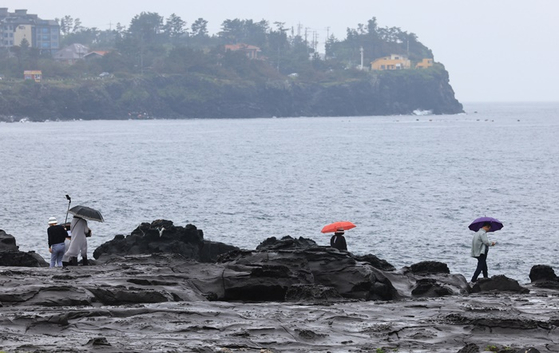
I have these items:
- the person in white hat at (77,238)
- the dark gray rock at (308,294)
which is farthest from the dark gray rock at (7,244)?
the dark gray rock at (308,294)

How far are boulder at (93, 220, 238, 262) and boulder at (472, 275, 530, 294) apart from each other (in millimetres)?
10145

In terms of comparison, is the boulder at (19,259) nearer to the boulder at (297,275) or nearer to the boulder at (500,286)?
the boulder at (297,275)

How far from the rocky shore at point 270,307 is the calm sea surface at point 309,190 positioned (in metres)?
15.3

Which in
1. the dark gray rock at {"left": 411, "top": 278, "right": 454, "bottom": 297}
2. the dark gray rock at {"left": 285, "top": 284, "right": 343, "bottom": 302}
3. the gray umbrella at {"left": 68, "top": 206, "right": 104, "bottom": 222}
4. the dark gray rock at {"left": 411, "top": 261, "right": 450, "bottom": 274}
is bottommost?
the dark gray rock at {"left": 411, "top": 261, "right": 450, "bottom": 274}

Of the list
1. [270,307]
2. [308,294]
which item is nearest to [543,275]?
[308,294]

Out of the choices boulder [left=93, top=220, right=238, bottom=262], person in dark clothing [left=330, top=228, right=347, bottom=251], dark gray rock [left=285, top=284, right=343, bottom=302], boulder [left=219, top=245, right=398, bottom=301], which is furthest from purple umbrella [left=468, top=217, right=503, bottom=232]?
boulder [left=93, top=220, right=238, bottom=262]

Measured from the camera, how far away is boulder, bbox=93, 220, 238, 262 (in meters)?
29.5

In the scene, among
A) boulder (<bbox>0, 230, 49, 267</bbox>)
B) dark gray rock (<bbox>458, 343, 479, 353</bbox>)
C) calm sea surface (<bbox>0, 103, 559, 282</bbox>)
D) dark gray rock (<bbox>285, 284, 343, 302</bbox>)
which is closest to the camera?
dark gray rock (<bbox>458, 343, 479, 353</bbox>)

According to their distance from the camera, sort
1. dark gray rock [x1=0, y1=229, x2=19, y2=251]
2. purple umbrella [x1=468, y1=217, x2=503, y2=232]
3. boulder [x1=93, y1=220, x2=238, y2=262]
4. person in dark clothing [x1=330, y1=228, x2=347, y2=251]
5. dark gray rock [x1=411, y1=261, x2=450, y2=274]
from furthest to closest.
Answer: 1. boulder [x1=93, y1=220, x2=238, y2=262]
2. dark gray rock [x1=0, y1=229, x2=19, y2=251]
3. person in dark clothing [x1=330, y1=228, x2=347, y2=251]
4. dark gray rock [x1=411, y1=261, x2=450, y2=274]
5. purple umbrella [x1=468, y1=217, x2=503, y2=232]

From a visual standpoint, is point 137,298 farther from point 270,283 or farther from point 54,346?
point 54,346

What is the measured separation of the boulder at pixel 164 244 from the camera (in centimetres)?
2953

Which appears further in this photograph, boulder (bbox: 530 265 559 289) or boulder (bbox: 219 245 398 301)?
boulder (bbox: 530 265 559 289)

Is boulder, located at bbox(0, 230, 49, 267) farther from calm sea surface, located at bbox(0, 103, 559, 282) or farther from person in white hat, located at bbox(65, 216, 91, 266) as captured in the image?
calm sea surface, located at bbox(0, 103, 559, 282)

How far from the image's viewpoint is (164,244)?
2970 centimetres
